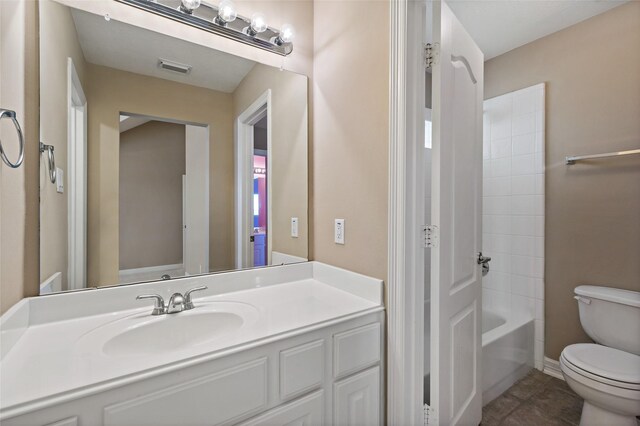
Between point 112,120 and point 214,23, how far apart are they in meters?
0.62

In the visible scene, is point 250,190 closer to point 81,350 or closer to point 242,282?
point 242,282

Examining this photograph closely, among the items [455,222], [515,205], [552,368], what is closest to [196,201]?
[455,222]

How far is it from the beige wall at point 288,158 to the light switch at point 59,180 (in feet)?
2.74

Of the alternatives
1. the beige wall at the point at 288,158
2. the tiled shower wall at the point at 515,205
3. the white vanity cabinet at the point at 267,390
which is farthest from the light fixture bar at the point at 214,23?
the tiled shower wall at the point at 515,205

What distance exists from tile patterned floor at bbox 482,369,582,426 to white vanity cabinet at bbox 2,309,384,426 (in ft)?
3.45

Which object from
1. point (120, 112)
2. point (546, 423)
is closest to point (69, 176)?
point (120, 112)

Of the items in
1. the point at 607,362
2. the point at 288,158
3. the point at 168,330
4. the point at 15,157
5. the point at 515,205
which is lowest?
the point at 607,362

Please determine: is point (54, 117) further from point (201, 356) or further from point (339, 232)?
point (339, 232)

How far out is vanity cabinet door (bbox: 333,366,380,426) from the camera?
3.40ft

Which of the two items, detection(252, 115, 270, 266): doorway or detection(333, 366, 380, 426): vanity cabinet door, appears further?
detection(252, 115, 270, 266): doorway

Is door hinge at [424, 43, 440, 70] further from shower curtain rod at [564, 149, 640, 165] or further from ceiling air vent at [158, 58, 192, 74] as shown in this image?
shower curtain rod at [564, 149, 640, 165]

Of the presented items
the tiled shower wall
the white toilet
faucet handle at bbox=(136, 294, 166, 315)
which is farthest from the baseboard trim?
faucet handle at bbox=(136, 294, 166, 315)

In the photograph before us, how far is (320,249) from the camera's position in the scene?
1.58 meters

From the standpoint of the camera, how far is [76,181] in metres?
1.09
